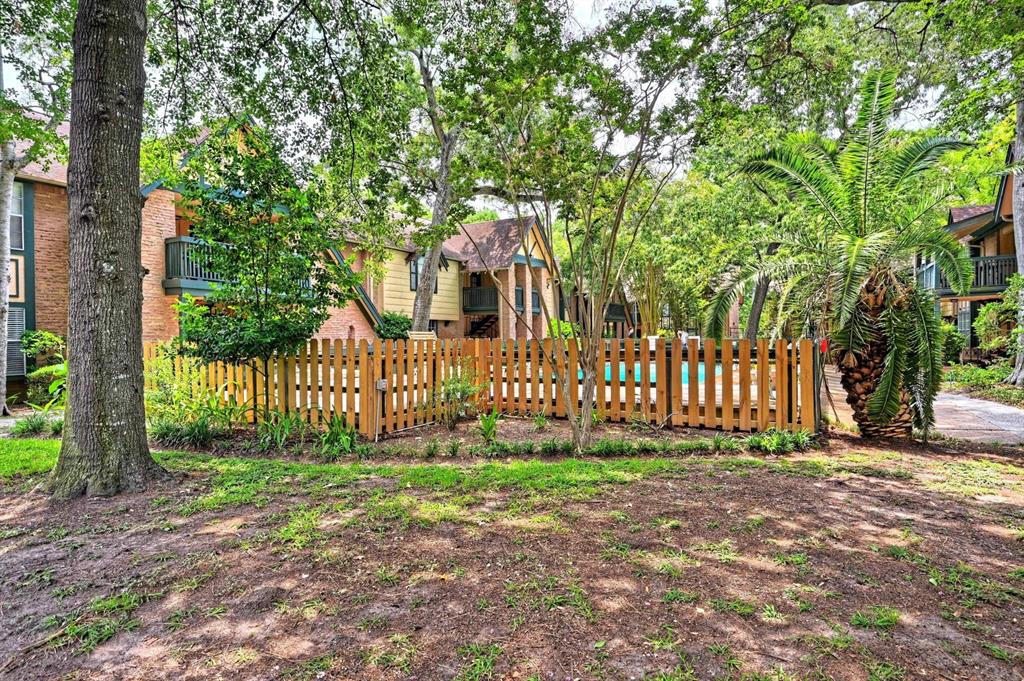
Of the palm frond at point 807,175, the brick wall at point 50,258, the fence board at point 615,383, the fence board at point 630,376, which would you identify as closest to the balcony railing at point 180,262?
the brick wall at point 50,258

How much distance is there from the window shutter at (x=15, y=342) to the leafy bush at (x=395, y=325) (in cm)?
931

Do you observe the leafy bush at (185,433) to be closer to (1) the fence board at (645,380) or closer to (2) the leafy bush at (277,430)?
(2) the leafy bush at (277,430)

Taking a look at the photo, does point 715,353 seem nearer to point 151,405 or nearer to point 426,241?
point 426,241

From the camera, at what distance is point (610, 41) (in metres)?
5.81

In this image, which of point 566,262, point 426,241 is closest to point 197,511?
point 426,241

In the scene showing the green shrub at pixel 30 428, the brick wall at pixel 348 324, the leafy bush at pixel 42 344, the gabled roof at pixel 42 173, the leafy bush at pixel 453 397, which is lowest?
the green shrub at pixel 30 428

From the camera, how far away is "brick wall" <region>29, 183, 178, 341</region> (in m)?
13.4

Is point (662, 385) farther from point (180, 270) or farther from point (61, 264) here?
point (61, 264)

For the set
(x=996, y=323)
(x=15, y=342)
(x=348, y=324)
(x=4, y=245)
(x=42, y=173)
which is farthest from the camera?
(x=348, y=324)

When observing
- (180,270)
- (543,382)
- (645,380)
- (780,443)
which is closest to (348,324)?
(180,270)

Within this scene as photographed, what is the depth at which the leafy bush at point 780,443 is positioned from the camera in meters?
6.16

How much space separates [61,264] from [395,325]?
10.4 metres

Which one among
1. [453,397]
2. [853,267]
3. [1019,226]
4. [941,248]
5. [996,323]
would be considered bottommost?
Answer: [453,397]

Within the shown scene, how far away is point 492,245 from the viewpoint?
89.1 feet
